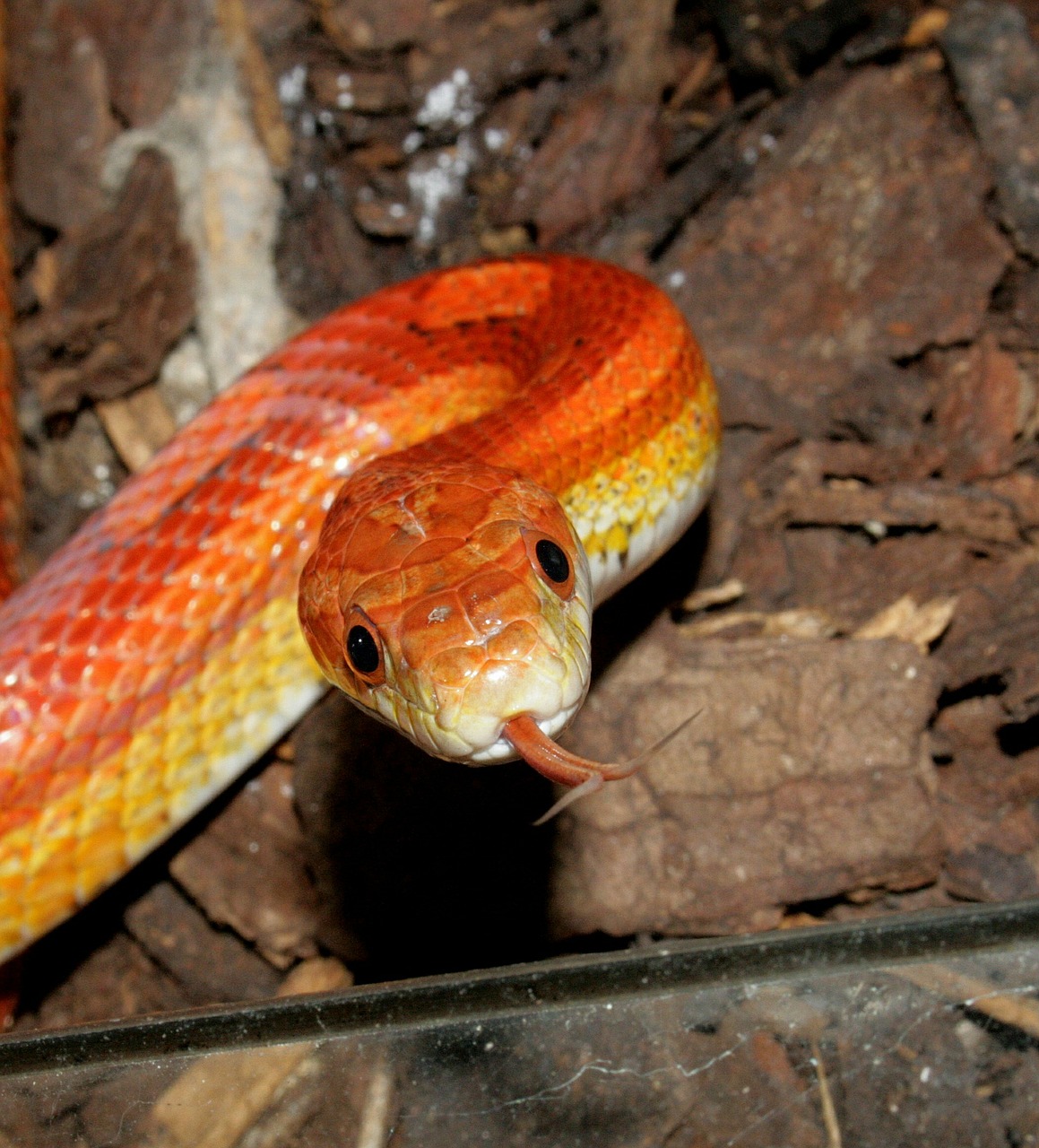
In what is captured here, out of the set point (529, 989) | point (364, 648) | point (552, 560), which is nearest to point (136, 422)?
point (364, 648)

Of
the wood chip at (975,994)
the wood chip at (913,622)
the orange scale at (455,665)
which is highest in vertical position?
the orange scale at (455,665)

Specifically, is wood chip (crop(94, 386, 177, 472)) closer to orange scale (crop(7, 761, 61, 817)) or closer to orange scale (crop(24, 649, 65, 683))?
orange scale (crop(24, 649, 65, 683))

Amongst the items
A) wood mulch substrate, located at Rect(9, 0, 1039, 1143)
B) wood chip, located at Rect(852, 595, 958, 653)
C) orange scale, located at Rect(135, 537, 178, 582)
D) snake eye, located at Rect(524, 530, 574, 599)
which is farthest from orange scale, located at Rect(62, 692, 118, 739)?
wood chip, located at Rect(852, 595, 958, 653)

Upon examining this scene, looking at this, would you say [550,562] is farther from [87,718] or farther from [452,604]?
[87,718]

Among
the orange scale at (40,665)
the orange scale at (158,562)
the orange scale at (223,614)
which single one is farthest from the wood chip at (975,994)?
the orange scale at (40,665)

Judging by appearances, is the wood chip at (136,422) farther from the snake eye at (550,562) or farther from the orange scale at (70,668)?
the snake eye at (550,562)
